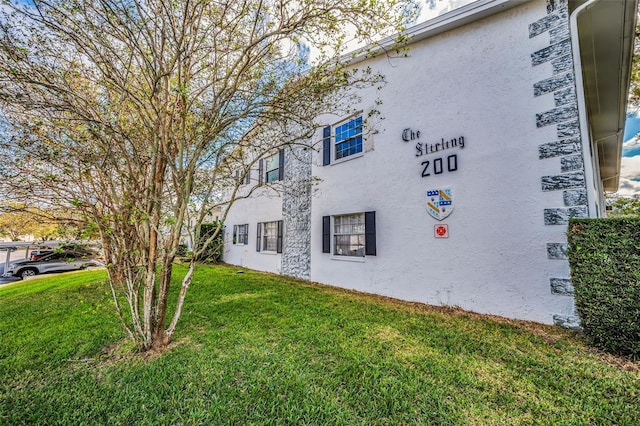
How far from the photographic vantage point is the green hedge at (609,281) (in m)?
3.06

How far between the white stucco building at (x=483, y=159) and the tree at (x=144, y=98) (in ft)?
4.07

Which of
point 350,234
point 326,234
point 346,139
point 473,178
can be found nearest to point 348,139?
point 346,139

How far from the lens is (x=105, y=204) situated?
3660 mm

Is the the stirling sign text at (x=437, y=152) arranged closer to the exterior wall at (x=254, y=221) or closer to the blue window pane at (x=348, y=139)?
the blue window pane at (x=348, y=139)

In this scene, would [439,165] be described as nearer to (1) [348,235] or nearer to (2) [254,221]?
(1) [348,235]

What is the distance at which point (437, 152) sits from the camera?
562cm

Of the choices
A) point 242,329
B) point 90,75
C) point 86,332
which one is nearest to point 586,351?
point 242,329

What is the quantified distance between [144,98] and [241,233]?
9.31 m

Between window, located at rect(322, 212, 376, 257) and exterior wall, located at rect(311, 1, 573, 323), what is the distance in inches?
8.8

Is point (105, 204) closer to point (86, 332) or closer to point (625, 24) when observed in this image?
point (86, 332)

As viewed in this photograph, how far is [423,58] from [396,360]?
6138 millimetres

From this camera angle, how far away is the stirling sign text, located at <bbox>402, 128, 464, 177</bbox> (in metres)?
5.35

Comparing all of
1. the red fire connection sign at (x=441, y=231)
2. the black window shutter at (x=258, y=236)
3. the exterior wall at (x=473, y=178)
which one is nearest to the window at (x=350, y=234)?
the exterior wall at (x=473, y=178)

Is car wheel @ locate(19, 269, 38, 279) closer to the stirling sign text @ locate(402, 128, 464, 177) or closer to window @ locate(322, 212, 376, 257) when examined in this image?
window @ locate(322, 212, 376, 257)
